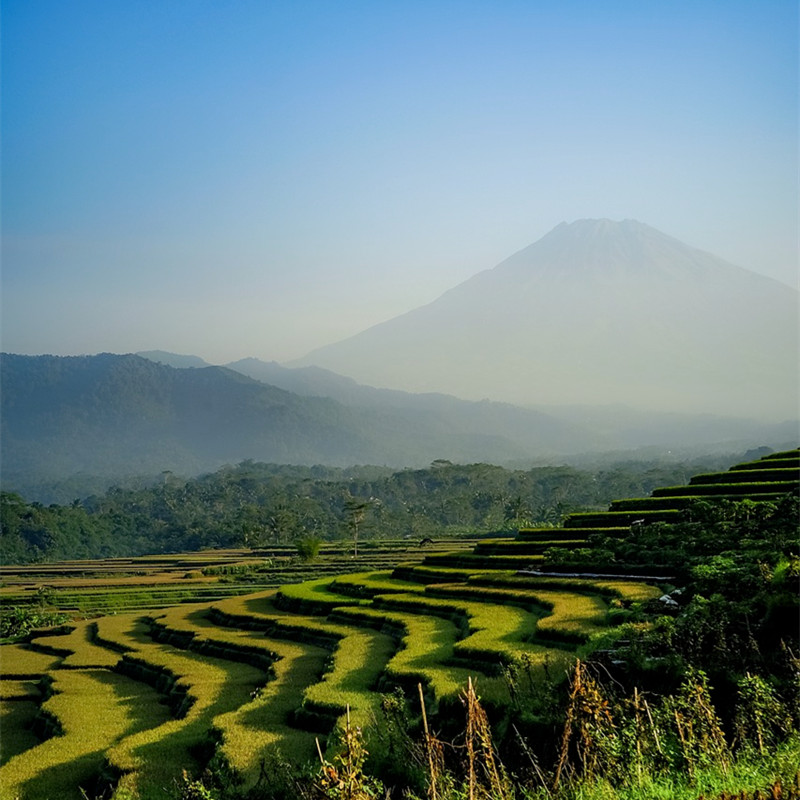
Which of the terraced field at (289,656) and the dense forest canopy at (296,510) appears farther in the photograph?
the dense forest canopy at (296,510)

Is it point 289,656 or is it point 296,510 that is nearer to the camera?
point 289,656

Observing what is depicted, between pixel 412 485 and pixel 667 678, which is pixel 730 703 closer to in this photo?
pixel 667 678

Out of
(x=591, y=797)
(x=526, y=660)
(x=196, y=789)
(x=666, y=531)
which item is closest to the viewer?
(x=591, y=797)

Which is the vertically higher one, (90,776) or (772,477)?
(772,477)

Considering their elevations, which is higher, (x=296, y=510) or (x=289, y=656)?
(x=289, y=656)

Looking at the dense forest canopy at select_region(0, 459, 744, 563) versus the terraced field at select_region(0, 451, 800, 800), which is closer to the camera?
the terraced field at select_region(0, 451, 800, 800)

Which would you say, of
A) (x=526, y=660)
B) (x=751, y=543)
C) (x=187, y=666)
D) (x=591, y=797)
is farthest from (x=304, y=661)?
(x=591, y=797)

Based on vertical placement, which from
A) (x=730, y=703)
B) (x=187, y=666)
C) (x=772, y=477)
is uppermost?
(x=772, y=477)

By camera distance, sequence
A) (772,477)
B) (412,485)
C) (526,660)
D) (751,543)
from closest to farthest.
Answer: (526,660)
(751,543)
(772,477)
(412,485)
